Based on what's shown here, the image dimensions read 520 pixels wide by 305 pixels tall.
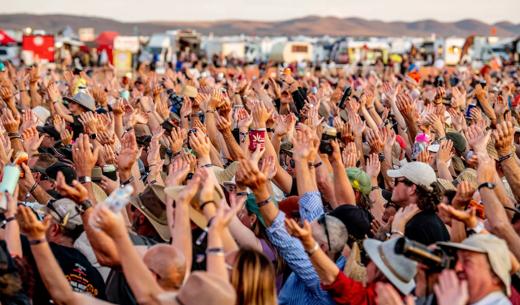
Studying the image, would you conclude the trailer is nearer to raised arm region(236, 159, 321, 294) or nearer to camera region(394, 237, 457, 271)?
raised arm region(236, 159, 321, 294)

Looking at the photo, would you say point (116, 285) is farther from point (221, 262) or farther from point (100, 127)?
point (100, 127)

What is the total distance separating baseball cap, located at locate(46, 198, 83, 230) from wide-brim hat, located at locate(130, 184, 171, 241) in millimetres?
424

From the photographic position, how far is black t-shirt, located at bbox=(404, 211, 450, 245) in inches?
243

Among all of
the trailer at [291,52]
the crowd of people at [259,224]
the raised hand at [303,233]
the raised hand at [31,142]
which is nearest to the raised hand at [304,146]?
the crowd of people at [259,224]

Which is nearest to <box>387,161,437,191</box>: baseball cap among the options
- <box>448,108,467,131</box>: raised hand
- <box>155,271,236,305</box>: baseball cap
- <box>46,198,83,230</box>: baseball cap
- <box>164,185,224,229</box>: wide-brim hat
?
<box>164,185,224,229</box>: wide-brim hat

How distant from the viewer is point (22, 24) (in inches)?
7441

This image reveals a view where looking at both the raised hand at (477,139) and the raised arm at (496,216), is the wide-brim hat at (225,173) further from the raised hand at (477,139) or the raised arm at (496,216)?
the raised arm at (496,216)

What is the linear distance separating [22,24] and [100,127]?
186 m

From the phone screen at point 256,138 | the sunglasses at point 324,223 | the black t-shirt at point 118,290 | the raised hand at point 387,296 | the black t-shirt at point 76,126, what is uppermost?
the raised hand at point 387,296

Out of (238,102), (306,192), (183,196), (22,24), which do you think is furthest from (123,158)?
(22,24)

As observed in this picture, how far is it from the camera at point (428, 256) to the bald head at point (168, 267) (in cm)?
108

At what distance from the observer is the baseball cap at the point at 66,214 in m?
6.07

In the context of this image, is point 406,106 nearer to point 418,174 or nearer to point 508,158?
point 508,158

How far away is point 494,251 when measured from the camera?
4746mm
